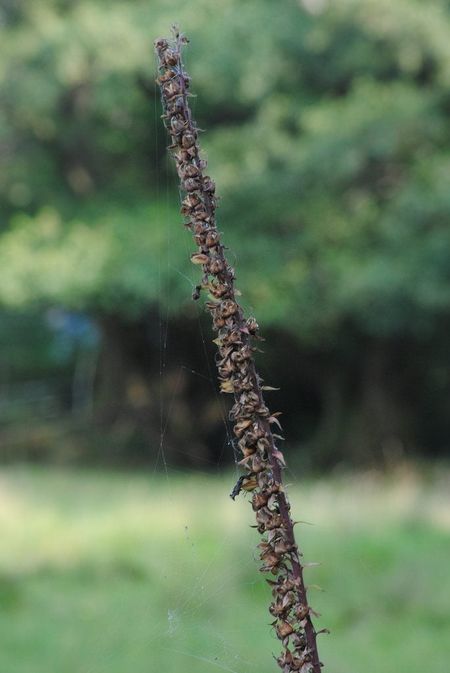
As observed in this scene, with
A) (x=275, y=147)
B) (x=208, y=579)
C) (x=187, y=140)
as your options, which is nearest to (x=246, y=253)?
(x=275, y=147)

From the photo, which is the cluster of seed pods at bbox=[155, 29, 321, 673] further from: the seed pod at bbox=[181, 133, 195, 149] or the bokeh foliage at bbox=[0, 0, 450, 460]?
the bokeh foliage at bbox=[0, 0, 450, 460]

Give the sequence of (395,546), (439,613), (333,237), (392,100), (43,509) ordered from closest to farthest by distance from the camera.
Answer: (439,613), (395,546), (43,509), (392,100), (333,237)

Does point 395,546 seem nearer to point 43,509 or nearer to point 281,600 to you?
point 43,509

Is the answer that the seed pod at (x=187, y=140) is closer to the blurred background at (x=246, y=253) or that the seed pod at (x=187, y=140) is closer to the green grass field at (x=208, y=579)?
the green grass field at (x=208, y=579)

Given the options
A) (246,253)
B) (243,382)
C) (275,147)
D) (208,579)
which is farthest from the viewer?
(246,253)

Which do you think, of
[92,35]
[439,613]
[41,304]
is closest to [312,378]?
[41,304]

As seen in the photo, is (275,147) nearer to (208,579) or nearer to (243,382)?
(208,579)
